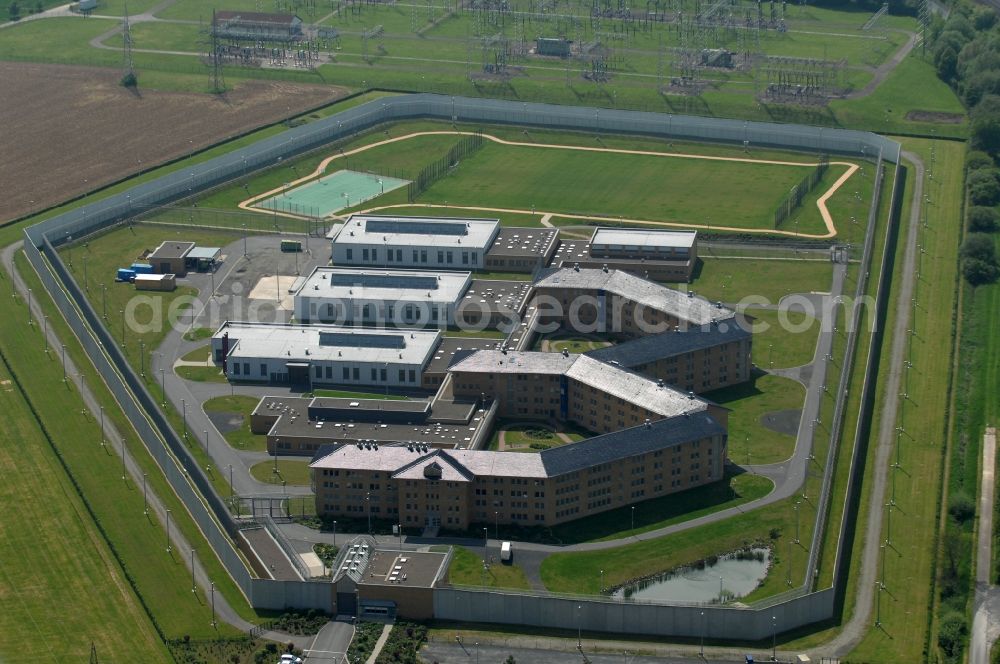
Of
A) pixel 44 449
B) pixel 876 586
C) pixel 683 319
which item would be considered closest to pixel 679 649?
pixel 876 586

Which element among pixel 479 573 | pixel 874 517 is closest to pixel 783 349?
pixel 874 517

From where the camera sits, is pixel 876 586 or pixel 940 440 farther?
pixel 940 440

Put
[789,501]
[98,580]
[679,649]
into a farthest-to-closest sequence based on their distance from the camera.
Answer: [789,501]
[98,580]
[679,649]

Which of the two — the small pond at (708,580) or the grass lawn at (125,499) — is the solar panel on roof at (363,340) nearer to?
the grass lawn at (125,499)

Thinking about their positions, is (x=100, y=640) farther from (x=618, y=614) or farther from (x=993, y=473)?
(x=993, y=473)

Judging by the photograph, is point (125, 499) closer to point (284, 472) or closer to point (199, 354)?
point (284, 472)

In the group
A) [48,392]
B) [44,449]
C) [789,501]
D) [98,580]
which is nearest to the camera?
[98,580]
